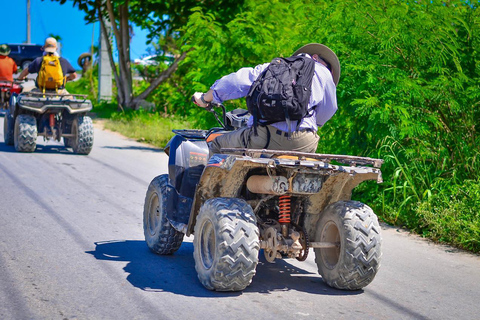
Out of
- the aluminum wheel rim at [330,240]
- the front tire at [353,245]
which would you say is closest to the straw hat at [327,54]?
the front tire at [353,245]

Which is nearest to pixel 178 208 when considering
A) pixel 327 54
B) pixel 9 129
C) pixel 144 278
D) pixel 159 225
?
pixel 159 225

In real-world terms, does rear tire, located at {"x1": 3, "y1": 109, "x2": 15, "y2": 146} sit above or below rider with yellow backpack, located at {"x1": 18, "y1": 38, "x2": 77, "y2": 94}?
below

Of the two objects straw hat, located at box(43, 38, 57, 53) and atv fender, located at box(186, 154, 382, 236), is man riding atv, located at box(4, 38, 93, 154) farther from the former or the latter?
atv fender, located at box(186, 154, 382, 236)

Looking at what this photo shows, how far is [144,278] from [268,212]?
1.18 metres

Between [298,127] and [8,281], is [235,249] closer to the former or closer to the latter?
[298,127]

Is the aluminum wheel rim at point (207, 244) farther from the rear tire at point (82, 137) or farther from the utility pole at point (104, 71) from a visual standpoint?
the utility pole at point (104, 71)

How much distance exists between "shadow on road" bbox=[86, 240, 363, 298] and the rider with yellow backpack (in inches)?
273

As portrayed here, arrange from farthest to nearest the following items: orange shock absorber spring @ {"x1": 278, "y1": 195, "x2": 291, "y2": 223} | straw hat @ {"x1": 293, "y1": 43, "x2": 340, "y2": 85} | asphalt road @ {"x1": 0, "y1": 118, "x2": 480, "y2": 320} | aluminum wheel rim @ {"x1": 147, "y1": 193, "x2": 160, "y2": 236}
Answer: aluminum wheel rim @ {"x1": 147, "y1": 193, "x2": 160, "y2": 236}
straw hat @ {"x1": 293, "y1": 43, "x2": 340, "y2": 85}
orange shock absorber spring @ {"x1": 278, "y1": 195, "x2": 291, "y2": 223}
asphalt road @ {"x1": 0, "y1": 118, "x2": 480, "y2": 320}

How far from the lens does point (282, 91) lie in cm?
498

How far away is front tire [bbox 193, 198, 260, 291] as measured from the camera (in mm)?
4879

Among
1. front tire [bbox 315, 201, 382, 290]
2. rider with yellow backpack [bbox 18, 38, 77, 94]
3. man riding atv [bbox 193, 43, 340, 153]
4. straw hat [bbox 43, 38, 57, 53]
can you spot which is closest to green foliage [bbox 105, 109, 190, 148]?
rider with yellow backpack [bbox 18, 38, 77, 94]

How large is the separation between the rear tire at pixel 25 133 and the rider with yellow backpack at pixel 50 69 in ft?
2.51

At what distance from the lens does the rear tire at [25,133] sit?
40.2 ft

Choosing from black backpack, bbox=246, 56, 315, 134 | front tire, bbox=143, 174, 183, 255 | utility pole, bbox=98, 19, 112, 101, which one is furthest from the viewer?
utility pole, bbox=98, 19, 112, 101
